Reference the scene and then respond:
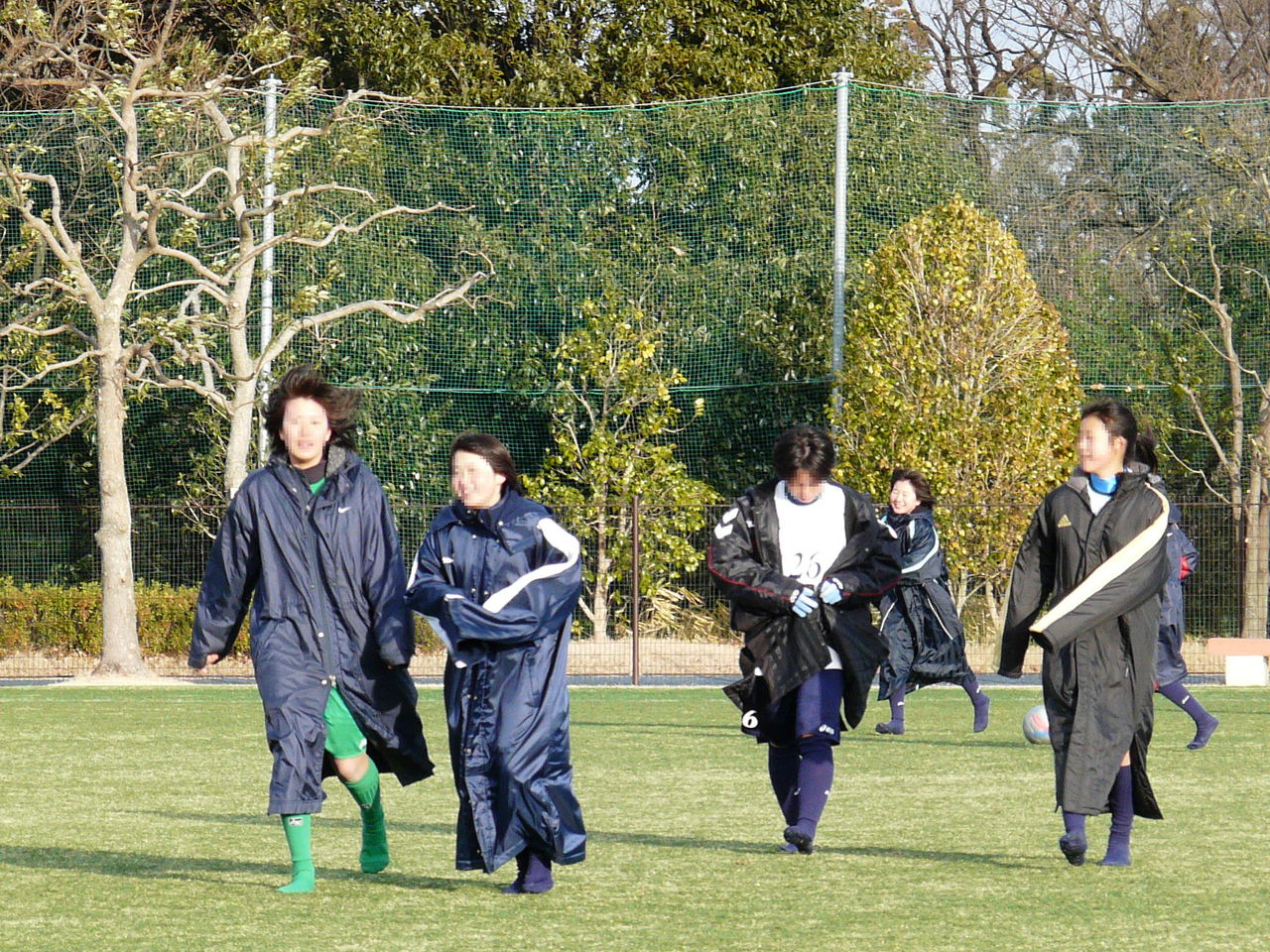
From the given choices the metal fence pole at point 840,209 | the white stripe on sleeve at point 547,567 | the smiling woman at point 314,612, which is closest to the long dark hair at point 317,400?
the smiling woman at point 314,612

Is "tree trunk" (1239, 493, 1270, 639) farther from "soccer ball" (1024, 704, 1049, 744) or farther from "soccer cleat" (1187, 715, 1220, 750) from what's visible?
"soccer ball" (1024, 704, 1049, 744)

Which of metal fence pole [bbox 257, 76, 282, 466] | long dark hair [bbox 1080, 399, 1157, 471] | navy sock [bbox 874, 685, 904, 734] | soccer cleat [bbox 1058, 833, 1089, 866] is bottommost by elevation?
navy sock [bbox 874, 685, 904, 734]

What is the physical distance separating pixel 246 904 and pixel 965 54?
2722cm

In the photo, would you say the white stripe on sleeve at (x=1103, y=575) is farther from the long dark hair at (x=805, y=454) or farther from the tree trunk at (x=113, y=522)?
the tree trunk at (x=113, y=522)

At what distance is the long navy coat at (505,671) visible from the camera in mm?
5672

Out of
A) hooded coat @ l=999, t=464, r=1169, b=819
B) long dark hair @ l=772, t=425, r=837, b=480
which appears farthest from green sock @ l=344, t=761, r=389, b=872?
hooded coat @ l=999, t=464, r=1169, b=819

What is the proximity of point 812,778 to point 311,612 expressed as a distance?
2.00 metres

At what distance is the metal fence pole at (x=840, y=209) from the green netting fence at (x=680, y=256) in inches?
10.3

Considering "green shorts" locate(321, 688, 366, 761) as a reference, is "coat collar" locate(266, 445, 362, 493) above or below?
above

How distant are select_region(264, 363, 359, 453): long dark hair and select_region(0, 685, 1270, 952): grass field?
1468 mm

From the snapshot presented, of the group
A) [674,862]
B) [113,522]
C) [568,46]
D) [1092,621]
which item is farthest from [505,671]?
[568,46]

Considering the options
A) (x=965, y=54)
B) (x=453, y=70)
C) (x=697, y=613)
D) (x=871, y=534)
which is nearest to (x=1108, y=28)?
(x=965, y=54)

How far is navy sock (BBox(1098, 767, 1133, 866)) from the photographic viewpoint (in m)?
6.37

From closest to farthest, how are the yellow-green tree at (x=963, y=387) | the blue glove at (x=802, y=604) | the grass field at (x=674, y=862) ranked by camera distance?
the grass field at (x=674, y=862) → the blue glove at (x=802, y=604) → the yellow-green tree at (x=963, y=387)
